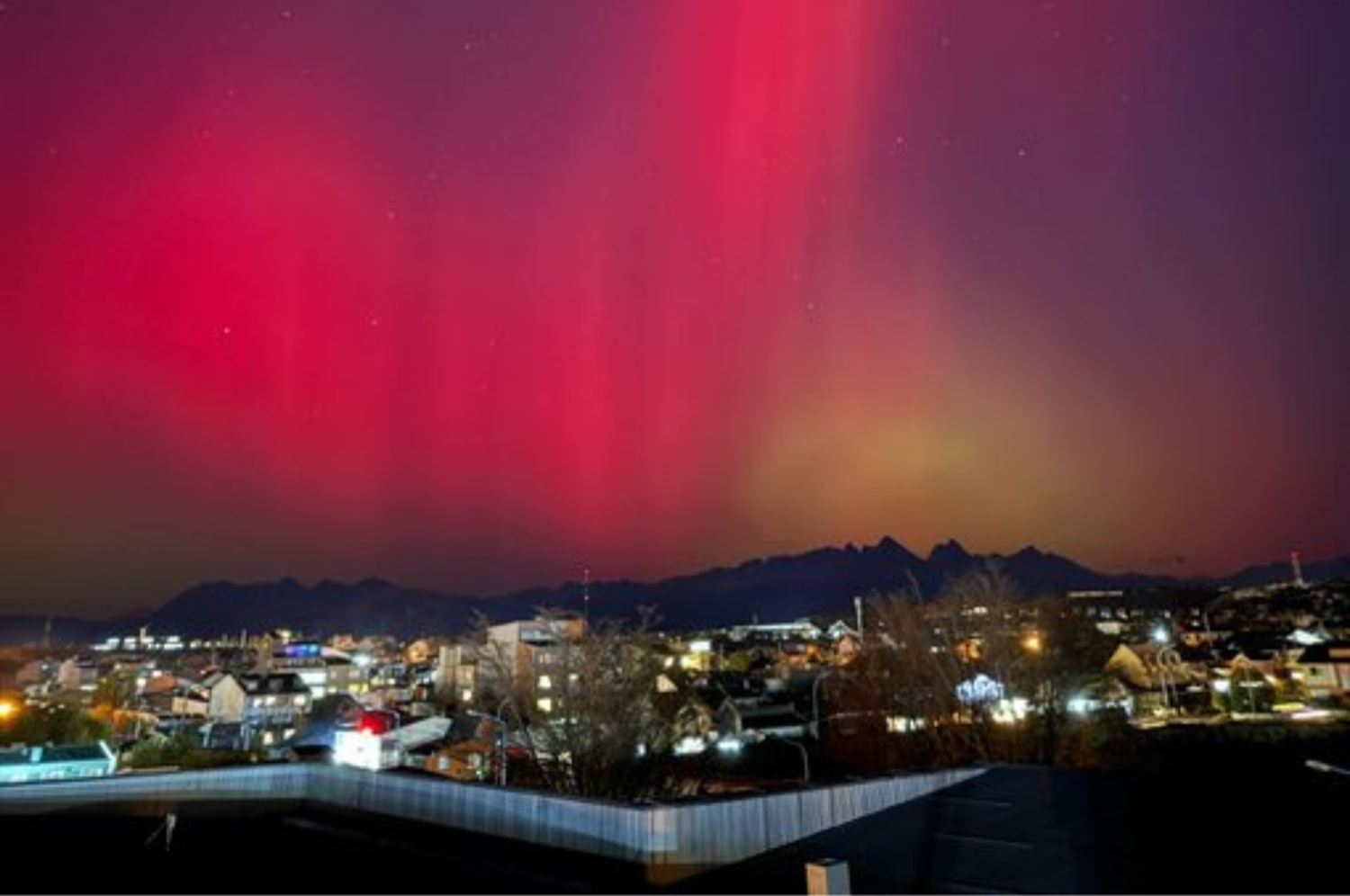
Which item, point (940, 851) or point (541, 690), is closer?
point (940, 851)

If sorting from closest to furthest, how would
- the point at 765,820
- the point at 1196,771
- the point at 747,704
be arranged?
the point at 765,820 < the point at 1196,771 < the point at 747,704

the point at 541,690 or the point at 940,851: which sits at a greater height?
the point at 940,851

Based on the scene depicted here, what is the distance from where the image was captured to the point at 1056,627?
42531 mm

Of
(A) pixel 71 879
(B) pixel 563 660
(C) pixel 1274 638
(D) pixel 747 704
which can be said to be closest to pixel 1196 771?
(A) pixel 71 879

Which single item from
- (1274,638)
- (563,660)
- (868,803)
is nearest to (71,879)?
(868,803)

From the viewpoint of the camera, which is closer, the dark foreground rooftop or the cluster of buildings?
the dark foreground rooftop

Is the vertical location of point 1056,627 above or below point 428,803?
above

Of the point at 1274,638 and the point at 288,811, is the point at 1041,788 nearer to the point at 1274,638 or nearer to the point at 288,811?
the point at 288,811

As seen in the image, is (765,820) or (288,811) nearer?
(765,820)

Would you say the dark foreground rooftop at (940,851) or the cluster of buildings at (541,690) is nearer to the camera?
the dark foreground rooftop at (940,851)

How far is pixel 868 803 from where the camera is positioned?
46.6 feet

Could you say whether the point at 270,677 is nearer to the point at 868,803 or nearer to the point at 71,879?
the point at 71,879

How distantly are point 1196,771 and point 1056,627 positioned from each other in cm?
2940

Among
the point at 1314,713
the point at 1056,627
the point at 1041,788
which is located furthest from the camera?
the point at 1314,713
